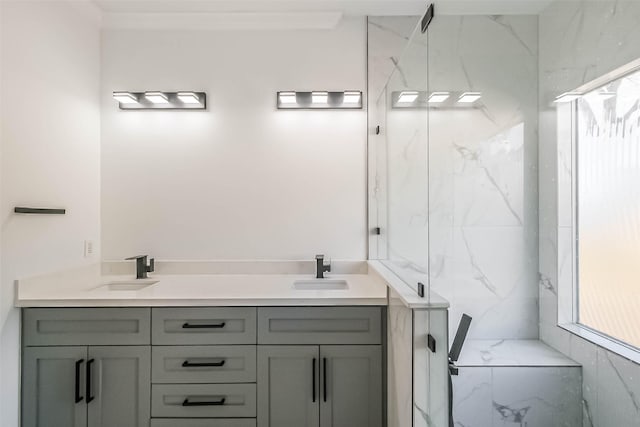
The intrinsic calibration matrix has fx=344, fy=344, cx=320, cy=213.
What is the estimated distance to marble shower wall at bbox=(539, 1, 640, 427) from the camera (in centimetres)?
89

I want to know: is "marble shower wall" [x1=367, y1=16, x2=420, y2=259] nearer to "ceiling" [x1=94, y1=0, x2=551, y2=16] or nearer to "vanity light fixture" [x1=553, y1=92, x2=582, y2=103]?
"ceiling" [x1=94, y1=0, x2=551, y2=16]

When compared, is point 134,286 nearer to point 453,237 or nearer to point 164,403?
point 164,403

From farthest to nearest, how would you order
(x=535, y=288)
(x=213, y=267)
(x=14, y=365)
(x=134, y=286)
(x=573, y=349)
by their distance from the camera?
(x=213, y=267), (x=134, y=286), (x=14, y=365), (x=535, y=288), (x=573, y=349)

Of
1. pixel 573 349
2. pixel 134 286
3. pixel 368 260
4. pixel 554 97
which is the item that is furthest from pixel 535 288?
pixel 134 286

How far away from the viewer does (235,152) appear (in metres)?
2.29

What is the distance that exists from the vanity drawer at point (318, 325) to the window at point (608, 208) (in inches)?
33.9

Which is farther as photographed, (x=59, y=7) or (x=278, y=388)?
(x=59, y=7)

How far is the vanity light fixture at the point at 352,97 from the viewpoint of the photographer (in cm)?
216

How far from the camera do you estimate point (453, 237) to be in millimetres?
1356

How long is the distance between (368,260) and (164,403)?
4.51 feet

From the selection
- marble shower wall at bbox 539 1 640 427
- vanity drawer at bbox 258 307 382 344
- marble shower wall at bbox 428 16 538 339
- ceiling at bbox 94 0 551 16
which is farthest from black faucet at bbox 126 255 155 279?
marble shower wall at bbox 539 1 640 427

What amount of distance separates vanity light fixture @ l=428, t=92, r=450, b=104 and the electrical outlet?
2.13 meters

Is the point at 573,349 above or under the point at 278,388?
above

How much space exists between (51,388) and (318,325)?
132 centimetres
